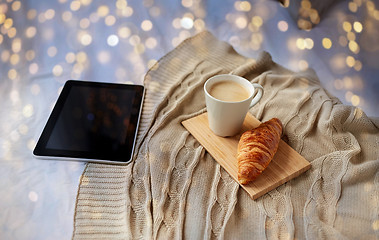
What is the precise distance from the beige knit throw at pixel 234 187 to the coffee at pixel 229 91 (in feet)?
0.40

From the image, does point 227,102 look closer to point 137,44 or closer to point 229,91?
point 229,91

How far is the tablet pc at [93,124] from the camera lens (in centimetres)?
75

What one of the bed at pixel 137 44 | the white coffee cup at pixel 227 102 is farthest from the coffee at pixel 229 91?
the bed at pixel 137 44

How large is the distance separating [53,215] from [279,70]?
0.71 m

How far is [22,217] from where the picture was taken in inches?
26.0

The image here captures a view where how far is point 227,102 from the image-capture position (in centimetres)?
67

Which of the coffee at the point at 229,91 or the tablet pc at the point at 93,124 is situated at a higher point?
the coffee at the point at 229,91

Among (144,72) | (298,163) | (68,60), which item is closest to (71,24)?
(68,60)

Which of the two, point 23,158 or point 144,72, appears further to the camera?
point 144,72

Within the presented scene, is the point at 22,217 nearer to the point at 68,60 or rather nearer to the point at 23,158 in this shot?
the point at 23,158

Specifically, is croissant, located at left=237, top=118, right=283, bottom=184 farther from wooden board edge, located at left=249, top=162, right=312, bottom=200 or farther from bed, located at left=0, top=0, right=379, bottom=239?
bed, located at left=0, top=0, right=379, bottom=239

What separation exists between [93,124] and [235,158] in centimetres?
35

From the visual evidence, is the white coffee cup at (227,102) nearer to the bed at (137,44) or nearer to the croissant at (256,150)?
the croissant at (256,150)

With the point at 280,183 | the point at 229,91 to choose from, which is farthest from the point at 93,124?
the point at 280,183
